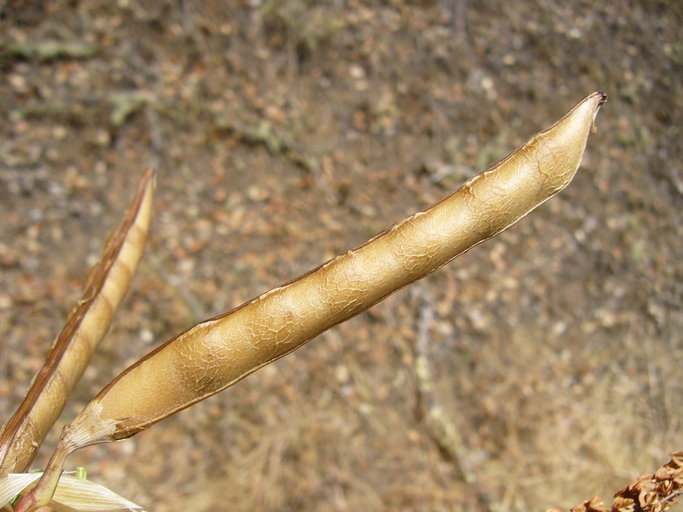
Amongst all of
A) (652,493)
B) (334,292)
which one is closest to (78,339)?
(334,292)

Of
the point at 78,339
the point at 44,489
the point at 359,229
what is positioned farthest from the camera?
the point at 359,229

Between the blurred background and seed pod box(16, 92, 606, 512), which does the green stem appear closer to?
seed pod box(16, 92, 606, 512)

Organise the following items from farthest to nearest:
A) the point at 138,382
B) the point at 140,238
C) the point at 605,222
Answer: the point at 605,222, the point at 140,238, the point at 138,382

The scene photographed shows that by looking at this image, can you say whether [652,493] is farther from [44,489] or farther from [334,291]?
[44,489]

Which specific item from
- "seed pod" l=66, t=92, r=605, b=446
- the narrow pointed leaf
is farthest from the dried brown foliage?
the narrow pointed leaf

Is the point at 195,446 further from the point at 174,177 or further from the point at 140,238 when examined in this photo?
the point at 140,238

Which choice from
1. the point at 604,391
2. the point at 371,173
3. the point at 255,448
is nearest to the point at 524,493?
the point at 604,391
